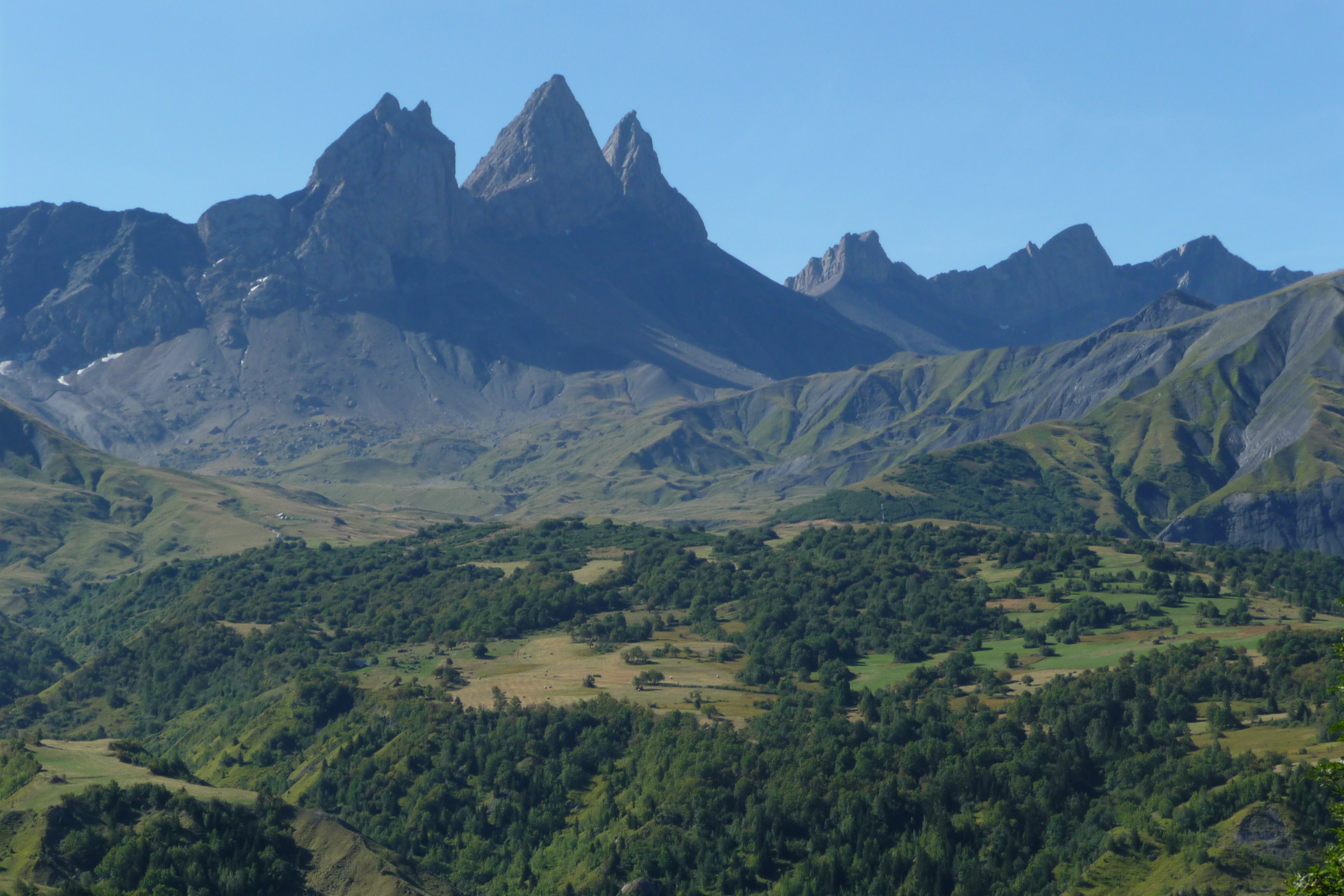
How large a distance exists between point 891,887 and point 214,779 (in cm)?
9270

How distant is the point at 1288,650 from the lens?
579 feet

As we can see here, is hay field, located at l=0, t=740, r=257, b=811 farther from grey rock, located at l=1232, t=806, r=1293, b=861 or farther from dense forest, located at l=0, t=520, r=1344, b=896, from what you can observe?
grey rock, located at l=1232, t=806, r=1293, b=861

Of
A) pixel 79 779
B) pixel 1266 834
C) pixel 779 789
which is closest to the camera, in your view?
pixel 1266 834

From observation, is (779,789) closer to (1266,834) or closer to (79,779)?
(1266,834)

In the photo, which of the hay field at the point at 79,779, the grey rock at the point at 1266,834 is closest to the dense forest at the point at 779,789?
the grey rock at the point at 1266,834

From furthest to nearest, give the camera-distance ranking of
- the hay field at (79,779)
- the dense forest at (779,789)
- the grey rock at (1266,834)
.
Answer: the dense forest at (779,789) → the hay field at (79,779) → the grey rock at (1266,834)

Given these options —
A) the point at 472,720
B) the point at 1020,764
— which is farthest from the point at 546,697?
the point at 1020,764

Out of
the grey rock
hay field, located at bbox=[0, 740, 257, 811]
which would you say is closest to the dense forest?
the grey rock

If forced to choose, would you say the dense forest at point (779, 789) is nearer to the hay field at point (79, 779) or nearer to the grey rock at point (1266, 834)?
the grey rock at point (1266, 834)

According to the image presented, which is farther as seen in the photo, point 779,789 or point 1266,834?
point 779,789

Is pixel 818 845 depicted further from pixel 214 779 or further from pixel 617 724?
pixel 214 779

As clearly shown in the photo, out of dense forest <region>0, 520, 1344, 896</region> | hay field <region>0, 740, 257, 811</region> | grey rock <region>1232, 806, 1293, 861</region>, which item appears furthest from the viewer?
dense forest <region>0, 520, 1344, 896</region>

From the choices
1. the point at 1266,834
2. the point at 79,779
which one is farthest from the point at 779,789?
the point at 79,779

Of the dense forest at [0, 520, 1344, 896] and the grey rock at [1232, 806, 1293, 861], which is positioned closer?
the grey rock at [1232, 806, 1293, 861]
